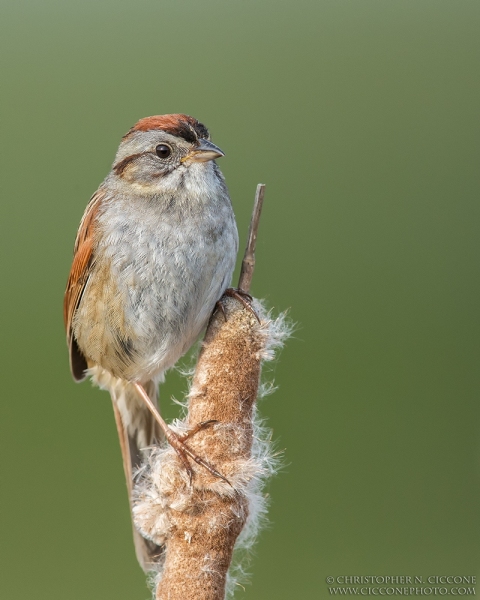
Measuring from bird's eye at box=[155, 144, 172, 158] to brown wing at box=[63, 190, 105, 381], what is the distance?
324 mm

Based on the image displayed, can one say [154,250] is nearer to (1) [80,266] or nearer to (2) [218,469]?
(1) [80,266]

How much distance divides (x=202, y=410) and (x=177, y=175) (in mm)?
908

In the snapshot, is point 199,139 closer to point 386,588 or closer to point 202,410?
point 202,410

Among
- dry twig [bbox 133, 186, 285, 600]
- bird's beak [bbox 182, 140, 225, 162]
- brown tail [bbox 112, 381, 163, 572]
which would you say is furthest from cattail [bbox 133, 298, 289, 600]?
brown tail [bbox 112, 381, 163, 572]

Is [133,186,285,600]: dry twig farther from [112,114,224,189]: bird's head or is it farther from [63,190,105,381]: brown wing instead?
[63,190,105,381]: brown wing

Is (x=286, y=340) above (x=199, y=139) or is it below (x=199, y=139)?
below

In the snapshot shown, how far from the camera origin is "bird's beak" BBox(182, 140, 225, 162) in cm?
240

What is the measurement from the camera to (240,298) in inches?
89.5

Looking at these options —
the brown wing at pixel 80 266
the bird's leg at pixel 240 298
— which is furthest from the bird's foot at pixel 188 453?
the brown wing at pixel 80 266

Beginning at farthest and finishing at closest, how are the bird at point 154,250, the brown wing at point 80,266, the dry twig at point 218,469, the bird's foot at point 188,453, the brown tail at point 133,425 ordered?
the brown tail at point 133,425 < the brown wing at point 80,266 < the bird at point 154,250 < the bird's foot at point 188,453 < the dry twig at point 218,469

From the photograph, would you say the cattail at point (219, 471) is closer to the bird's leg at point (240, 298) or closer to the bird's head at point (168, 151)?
the bird's leg at point (240, 298)

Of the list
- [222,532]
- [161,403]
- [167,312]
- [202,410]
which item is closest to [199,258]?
[167,312]

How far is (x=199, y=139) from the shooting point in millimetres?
2436

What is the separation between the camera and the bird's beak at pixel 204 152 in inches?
94.5
